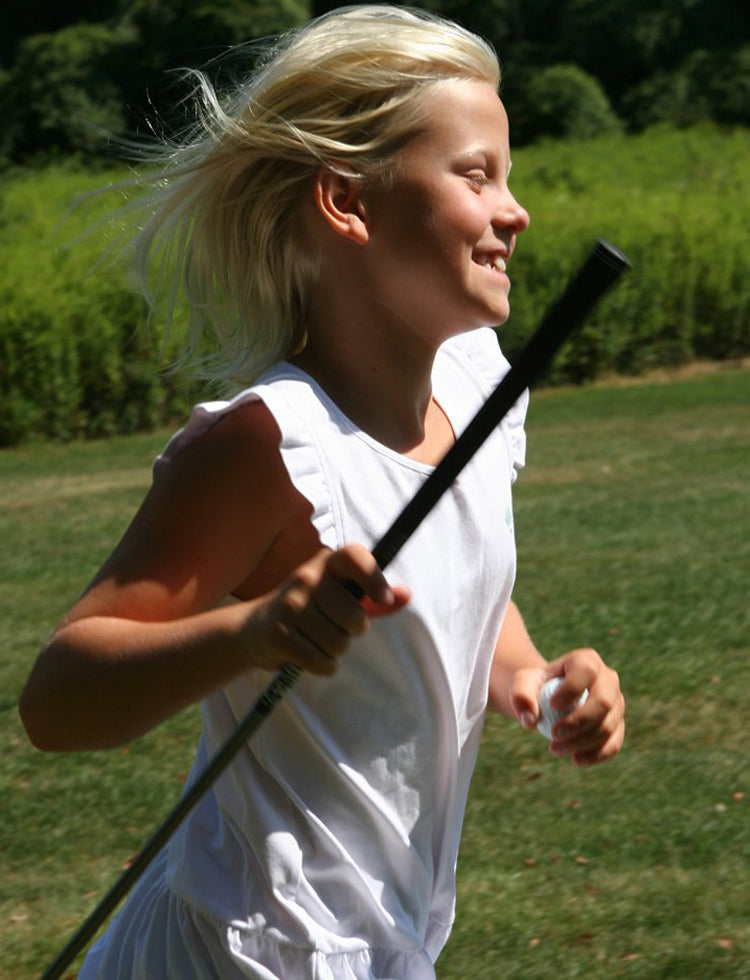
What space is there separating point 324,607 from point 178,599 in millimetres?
303

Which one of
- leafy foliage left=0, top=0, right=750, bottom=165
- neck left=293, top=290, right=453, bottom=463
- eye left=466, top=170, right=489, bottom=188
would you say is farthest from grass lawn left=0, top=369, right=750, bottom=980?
leafy foliage left=0, top=0, right=750, bottom=165

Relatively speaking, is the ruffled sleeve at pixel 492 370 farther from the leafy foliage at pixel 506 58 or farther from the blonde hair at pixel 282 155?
the leafy foliage at pixel 506 58

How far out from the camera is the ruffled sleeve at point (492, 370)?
2.62m

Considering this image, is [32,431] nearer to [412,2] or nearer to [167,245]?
[167,245]

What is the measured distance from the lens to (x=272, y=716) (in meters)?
2.10

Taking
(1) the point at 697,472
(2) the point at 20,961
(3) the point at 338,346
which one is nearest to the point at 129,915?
(3) the point at 338,346

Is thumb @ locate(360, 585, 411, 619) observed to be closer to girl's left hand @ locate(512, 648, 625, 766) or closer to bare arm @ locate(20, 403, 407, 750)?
bare arm @ locate(20, 403, 407, 750)

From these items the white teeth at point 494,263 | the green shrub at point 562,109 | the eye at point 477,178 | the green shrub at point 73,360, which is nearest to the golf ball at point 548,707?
the white teeth at point 494,263

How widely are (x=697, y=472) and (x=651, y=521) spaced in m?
1.79

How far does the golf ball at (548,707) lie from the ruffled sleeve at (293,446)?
0.42 metres

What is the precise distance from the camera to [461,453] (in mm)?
1747

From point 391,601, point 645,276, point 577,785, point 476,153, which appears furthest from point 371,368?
point 645,276

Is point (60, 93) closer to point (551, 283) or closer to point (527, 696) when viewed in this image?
point (551, 283)

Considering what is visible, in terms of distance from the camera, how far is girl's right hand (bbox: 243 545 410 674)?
173 cm
